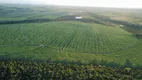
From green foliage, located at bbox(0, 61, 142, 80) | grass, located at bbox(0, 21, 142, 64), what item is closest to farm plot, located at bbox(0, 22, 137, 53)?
grass, located at bbox(0, 21, 142, 64)

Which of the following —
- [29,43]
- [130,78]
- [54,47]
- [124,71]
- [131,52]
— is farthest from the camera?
[29,43]

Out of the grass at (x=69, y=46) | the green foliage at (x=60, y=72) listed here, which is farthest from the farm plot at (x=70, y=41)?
the green foliage at (x=60, y=72)

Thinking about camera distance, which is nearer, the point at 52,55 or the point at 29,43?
the point at 52,55

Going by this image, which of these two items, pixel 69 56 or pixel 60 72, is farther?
pixel 69 56

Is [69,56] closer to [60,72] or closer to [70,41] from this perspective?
[60,72]

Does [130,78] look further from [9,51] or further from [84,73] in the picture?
[9,51]

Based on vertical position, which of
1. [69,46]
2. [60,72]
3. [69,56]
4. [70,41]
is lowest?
[60,72]

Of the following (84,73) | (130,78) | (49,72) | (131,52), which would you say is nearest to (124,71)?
(130,78)

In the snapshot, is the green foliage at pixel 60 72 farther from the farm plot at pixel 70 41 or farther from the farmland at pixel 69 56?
the farm plot at pixel 70 41

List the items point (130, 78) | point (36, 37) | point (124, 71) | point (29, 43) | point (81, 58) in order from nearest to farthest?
point (130, 78) < point (124, 71) < point (81, 58) < point (29, 43) < point (36, 37)

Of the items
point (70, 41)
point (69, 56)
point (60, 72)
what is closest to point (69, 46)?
point (70, 41)

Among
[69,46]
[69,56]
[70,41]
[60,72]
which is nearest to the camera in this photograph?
[60,72]
